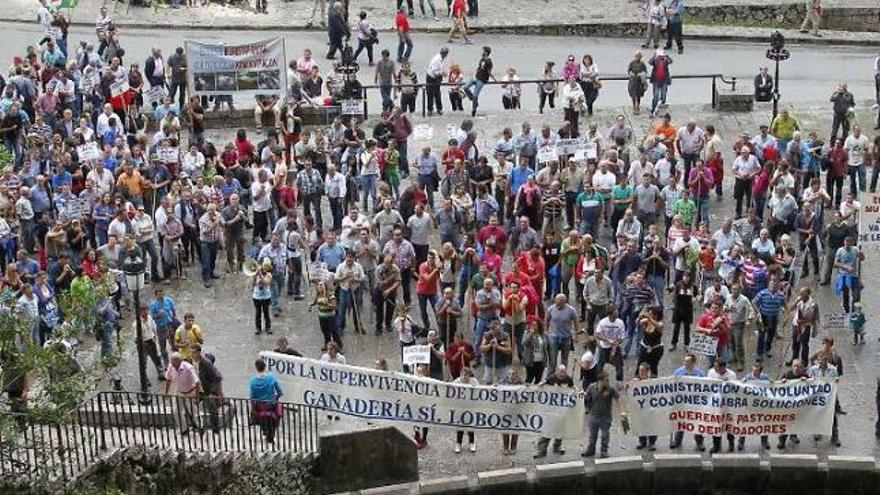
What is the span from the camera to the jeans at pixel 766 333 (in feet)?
86.9

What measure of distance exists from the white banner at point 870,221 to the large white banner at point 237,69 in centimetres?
1271

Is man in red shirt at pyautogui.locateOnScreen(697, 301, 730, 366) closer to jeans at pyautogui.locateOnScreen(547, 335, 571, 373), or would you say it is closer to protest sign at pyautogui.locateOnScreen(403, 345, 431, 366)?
jeans at pyautogui.locateOnScreen(547, 335, 571, 373)

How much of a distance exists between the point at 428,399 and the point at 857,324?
691 cm

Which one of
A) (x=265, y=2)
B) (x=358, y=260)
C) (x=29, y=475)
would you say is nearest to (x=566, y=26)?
(x=265, y=2)

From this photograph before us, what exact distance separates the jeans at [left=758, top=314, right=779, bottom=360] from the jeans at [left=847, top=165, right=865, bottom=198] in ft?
18.5

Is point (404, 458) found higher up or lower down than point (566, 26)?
lower down

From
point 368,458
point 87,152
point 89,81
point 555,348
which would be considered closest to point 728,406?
point 555,348

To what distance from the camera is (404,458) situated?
78.7ft

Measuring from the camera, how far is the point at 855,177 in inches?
1246

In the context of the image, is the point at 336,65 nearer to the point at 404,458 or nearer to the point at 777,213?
the point at 777,213

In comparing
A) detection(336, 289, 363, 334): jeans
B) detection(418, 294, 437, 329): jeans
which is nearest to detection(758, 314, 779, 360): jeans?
detection(418, 294, 437, 329): jeans

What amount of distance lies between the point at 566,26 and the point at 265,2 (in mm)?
7396

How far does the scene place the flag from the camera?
4122 cm

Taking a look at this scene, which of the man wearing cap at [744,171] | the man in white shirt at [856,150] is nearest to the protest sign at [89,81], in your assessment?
the man wearing cap at [744,171]
